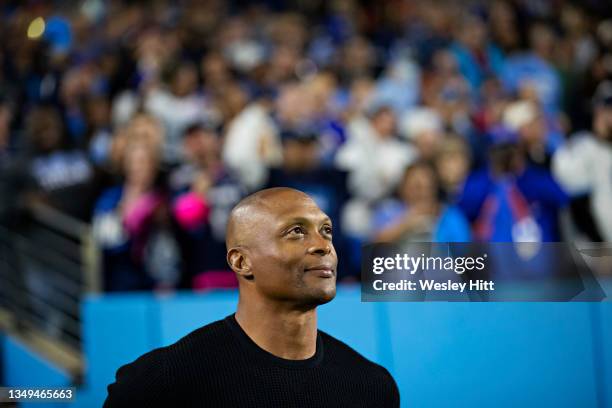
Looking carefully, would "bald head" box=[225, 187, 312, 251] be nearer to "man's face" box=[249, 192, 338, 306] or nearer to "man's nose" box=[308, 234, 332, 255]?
"man's face" box=[249, 192, 338, 306]

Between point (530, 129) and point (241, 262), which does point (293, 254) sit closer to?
point (241, 262)

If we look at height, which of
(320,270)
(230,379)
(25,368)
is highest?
(25,368)

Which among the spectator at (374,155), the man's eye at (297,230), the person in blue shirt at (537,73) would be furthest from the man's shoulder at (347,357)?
the person in blue shirt at (537,73)

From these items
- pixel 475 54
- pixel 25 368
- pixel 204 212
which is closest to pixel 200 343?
pixel 204 212

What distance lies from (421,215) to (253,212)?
→ 2517 mm

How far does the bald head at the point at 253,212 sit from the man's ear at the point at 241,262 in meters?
0.02

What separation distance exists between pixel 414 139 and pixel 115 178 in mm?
2307

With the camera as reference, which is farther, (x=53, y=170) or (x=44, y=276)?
(x=53, y=170)

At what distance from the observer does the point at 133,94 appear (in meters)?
7.80

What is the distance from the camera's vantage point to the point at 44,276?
5.81m

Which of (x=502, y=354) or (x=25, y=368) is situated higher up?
(x=25, y=368)

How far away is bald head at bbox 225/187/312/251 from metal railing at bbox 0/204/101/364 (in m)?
3.36

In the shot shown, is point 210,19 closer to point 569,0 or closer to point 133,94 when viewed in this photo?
point 133,94

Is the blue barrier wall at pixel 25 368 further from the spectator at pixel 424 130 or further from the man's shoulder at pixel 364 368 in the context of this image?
the man's shoulder at pixel 364 368
